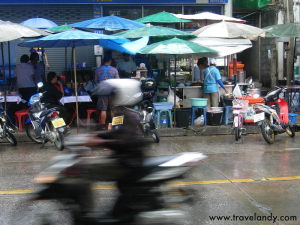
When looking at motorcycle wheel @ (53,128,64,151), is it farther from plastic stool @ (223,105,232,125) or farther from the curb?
plastic stool @ (223,105,232,125)

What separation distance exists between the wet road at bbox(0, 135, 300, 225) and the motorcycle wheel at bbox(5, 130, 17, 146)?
178mm

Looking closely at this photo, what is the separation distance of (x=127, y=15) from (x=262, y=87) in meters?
6.62

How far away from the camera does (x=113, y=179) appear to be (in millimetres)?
3682

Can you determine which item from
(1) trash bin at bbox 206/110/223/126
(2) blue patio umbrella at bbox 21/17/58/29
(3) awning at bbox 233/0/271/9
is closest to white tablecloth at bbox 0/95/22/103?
(2) blue patio umbrella at bbox 21/17/58/29

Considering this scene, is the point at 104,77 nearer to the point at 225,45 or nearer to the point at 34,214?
the point at 225,45

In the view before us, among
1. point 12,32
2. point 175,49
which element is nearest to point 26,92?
point 12,32

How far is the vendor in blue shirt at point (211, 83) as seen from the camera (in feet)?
38.5

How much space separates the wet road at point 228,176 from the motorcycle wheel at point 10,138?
0.18 m

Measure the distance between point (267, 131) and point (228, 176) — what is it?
299 cm

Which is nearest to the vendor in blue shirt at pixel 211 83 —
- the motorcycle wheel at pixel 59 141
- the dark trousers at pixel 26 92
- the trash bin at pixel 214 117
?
the trash bin at pixel 214 117

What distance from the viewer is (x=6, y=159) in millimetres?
8586

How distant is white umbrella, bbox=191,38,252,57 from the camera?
11953 mm

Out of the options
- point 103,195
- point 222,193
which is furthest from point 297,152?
point 103,195

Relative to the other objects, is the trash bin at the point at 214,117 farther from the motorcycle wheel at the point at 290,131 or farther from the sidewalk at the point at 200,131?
the motorcycle wheel at the point at 290,131
